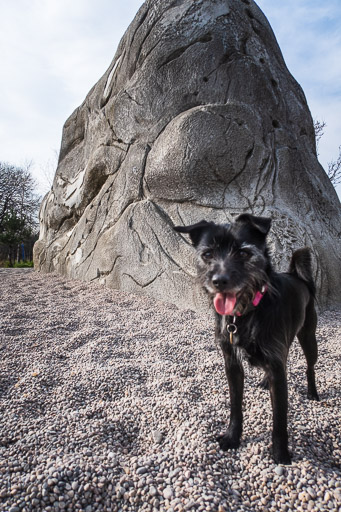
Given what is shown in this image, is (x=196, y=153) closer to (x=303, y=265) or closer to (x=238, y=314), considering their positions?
(x=303, y=265)

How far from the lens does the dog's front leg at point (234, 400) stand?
2014 mm

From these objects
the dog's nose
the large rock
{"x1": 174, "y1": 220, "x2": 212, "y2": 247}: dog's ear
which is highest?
the large rock

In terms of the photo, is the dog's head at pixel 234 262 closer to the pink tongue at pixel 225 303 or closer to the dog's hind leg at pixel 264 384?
the pink tongue at pixel 225 303

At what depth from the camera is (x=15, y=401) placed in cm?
245

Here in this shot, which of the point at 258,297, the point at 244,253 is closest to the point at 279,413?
the point at 258,297

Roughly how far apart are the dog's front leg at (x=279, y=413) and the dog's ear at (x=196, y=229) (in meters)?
1.01

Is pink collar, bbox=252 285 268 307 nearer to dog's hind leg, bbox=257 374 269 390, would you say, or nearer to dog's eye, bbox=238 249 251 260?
dog's eye, bbox=238 249 251 260

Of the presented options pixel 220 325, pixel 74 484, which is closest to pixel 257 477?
pixel 220 325

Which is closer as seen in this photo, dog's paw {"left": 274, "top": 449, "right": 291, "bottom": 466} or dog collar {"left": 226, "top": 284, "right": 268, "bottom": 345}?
dog's paw {"left": 274, "top": 449, "right": 291, "bottom": 466}

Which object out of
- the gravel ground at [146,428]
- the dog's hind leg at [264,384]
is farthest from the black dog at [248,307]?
the dog's hind leg at [264,384]

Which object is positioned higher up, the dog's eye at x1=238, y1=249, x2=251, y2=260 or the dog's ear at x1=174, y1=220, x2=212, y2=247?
the dog's ear at x1=174, y1=220, x2=212, y2=247

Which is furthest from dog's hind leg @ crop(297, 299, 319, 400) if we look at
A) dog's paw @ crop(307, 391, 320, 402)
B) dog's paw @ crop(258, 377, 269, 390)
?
dog's paw @ crop(258, 377, 269, 390)

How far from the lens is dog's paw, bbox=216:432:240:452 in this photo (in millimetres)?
1961

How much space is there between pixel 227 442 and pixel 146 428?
566mm
